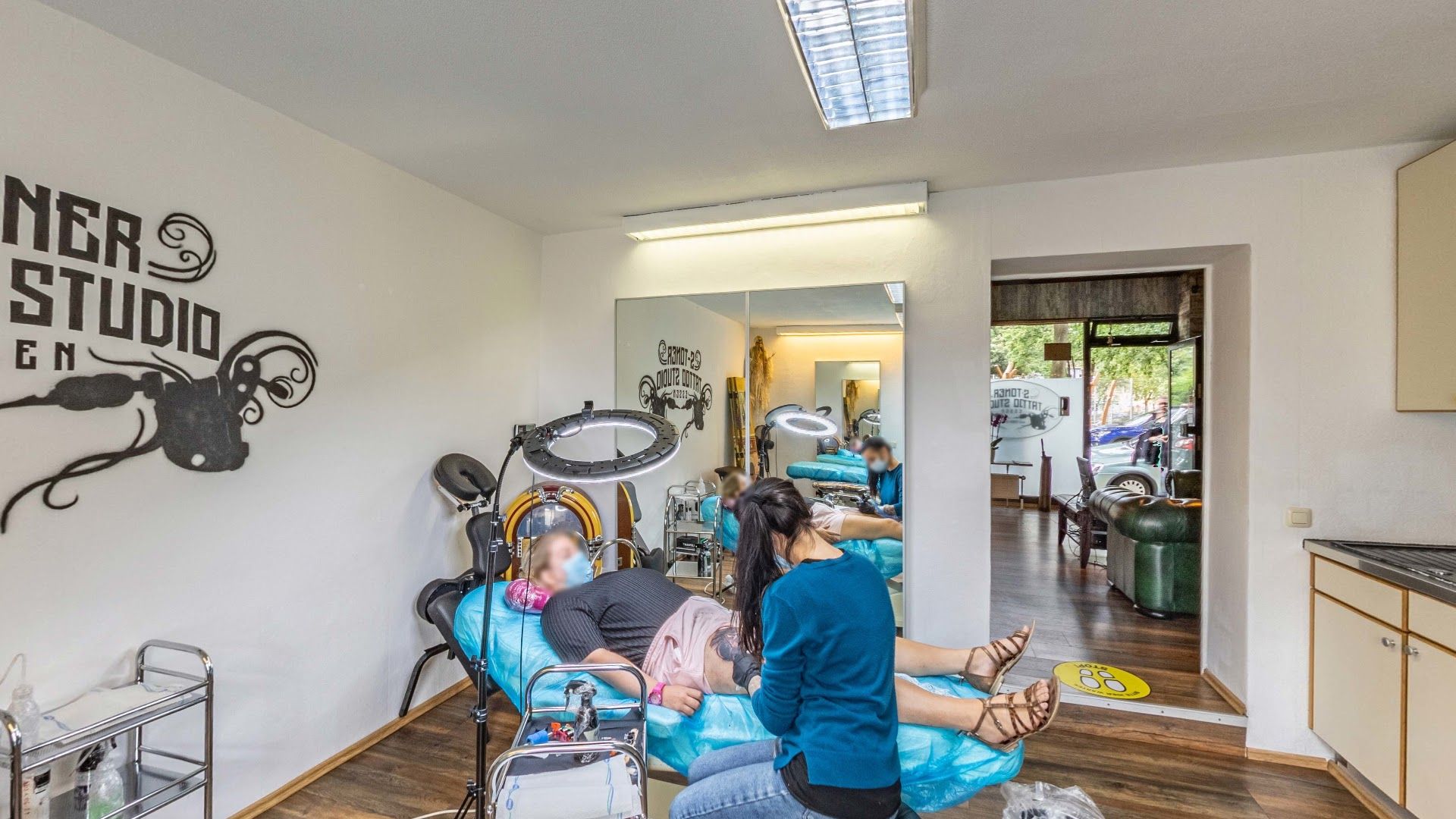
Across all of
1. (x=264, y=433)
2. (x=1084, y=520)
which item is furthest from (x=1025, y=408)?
(x=264, y=433)

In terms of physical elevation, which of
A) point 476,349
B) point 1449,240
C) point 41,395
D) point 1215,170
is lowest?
point 41,395

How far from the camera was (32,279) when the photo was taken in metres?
1.63

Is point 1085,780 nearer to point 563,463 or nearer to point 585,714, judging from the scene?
point 585,714

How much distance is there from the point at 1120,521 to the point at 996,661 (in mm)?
2631

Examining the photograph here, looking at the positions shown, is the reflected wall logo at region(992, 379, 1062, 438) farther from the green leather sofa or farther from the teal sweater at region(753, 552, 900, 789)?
the teal sweater at region(753, 552, 900, 789)

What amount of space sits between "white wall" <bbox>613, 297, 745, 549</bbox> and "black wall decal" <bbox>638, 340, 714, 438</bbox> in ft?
0.06

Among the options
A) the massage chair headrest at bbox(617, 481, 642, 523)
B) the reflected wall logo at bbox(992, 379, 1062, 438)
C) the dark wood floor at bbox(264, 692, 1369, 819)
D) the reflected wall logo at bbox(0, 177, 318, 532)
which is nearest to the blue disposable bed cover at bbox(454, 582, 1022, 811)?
the dark wood floor at bbox(264, 692, 1369, 819)

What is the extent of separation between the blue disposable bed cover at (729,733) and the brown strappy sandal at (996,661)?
0.14 feet

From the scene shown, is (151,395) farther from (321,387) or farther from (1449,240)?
(1449,240)

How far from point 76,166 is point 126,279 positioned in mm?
312

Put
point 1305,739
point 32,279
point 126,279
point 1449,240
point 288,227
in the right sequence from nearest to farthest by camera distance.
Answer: point 32,279
point 126,279
point 1449,240
point 288,227
point 1305,739

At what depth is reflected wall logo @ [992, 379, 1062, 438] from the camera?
815 cm

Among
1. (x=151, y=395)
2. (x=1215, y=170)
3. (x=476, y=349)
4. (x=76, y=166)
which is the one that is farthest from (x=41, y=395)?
(x=1215, y=170)

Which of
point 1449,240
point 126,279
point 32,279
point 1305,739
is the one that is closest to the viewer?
point 32,279
